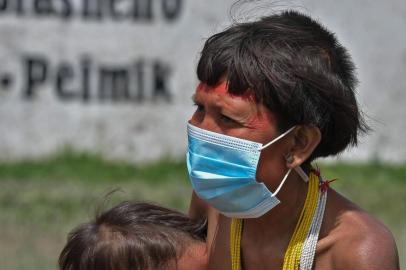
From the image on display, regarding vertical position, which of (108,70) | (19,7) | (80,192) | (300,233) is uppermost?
(300,233)

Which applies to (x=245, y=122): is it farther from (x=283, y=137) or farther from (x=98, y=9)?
(x=98, y=9)

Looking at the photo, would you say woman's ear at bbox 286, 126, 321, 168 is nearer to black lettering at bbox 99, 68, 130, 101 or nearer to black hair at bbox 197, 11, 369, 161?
black hair at bbox 197, 11, 369, 161

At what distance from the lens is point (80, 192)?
8.30 metres

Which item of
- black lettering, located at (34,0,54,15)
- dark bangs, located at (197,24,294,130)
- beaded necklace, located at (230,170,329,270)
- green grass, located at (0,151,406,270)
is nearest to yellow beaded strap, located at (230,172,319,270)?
beaded necklace, located at (230,170,329,270)

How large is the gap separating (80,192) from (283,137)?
547 centimetres

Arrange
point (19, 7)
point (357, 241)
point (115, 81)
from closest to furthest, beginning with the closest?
point (357, 241) → point (19, 7) → point (115, 81)

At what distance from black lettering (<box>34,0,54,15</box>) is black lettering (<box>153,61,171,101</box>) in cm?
99

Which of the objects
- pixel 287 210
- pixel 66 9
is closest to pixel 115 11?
pixel 66 9

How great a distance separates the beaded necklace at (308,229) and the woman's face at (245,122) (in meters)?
0.13

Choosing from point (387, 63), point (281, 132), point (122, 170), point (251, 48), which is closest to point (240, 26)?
point (251, 48)

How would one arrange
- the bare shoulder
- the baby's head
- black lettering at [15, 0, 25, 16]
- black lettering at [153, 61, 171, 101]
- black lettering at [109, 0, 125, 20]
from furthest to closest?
black lettering at [153, 61, 171, 101] < black lettering at [109, 0, 125, 20] < black lettering at [15, 0, 25, 16] < the baby's head < the bare shoulder

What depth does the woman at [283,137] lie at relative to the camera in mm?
2906

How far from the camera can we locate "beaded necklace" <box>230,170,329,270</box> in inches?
117

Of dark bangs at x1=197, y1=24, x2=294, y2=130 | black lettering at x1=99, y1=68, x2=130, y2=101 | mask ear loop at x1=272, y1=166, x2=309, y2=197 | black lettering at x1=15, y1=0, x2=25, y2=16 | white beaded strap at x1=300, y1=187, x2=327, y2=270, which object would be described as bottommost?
black lettering at x1=99, y1=68, x2=130, y2=101
